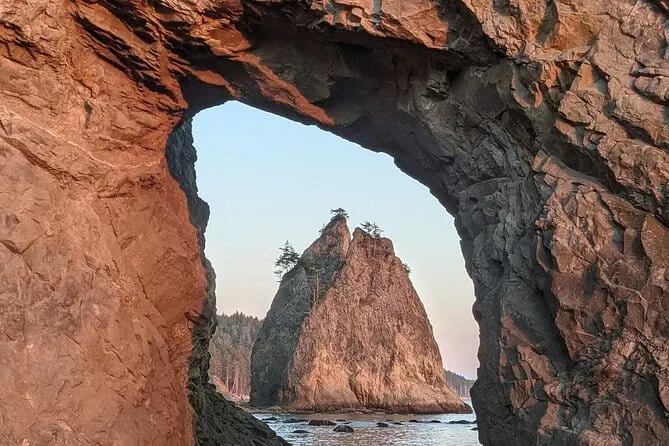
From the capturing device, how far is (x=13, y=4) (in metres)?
11.4

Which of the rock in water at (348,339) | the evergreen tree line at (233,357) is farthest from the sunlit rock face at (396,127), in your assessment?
the evergreen tree line at (233,357)

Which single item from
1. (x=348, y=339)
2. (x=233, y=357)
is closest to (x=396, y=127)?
(x=348, y=339)

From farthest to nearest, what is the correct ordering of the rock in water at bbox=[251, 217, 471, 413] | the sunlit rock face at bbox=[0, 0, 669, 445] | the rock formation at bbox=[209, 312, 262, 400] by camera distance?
the rock formation at bbox=[209, 312, 262, 400], the rock in water at bbox=[251, 217, 471, 413], the sunlit rock face at bbox=[0, 0, 669, 445]

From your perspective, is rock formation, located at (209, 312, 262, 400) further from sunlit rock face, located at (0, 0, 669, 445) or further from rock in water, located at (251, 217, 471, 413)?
sunlit rock face, located at (0, 0, 669, 445)

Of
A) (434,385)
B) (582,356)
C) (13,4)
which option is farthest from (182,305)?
(434,385)

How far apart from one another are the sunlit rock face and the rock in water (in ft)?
127

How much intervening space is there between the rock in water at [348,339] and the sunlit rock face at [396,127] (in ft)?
127

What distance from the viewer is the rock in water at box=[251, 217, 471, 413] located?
53812mm

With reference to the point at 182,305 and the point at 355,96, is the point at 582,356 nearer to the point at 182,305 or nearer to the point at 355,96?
the point at 355,96

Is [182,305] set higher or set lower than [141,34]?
lower

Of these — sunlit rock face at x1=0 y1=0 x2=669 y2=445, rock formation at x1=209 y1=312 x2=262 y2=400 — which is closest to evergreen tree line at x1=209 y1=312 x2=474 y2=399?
rock formation at x1=209 y1=312 x2=262 y2=400

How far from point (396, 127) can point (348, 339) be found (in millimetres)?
42902

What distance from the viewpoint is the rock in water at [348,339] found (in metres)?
53.8

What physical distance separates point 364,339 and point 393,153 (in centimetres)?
4188
